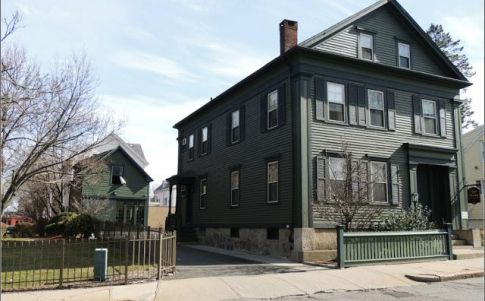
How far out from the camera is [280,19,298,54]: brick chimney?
21.8m

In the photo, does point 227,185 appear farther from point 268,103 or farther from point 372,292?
point 372,292

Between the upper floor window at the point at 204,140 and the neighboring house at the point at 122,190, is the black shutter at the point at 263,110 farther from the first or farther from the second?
the neighboring house at the point at 122,190

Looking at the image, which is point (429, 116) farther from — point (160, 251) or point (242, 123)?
point (160, 251)

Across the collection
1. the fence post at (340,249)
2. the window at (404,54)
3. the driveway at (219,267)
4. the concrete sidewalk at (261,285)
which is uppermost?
the window at (404,54)

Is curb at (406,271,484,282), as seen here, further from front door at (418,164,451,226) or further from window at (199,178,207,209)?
window at (199,178,207,209)

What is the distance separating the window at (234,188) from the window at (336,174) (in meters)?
5.95

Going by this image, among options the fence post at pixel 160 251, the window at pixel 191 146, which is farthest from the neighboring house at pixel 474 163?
the fence post at pixel 160 251

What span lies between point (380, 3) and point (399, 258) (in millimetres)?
11404

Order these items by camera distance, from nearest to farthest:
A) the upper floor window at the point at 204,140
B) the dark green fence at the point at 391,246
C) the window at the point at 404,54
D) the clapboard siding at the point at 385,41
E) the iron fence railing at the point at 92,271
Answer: the iron fence railing at the point at 92,271 → the dark green fence at the point at 391,246 → the clapboard siding at the point at 385,41 → the window at the point at 404,54 → the upper floor window at the point at 204,140

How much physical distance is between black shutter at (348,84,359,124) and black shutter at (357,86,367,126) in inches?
5.9

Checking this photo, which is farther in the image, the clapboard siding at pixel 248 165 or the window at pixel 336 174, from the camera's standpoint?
the clapboard siding at pixel 248 165

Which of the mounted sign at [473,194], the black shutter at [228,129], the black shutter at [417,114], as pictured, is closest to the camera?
the black shutter at [417,114]

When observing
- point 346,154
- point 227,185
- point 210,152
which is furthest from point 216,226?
point 346,154

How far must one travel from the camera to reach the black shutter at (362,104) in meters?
20.7
